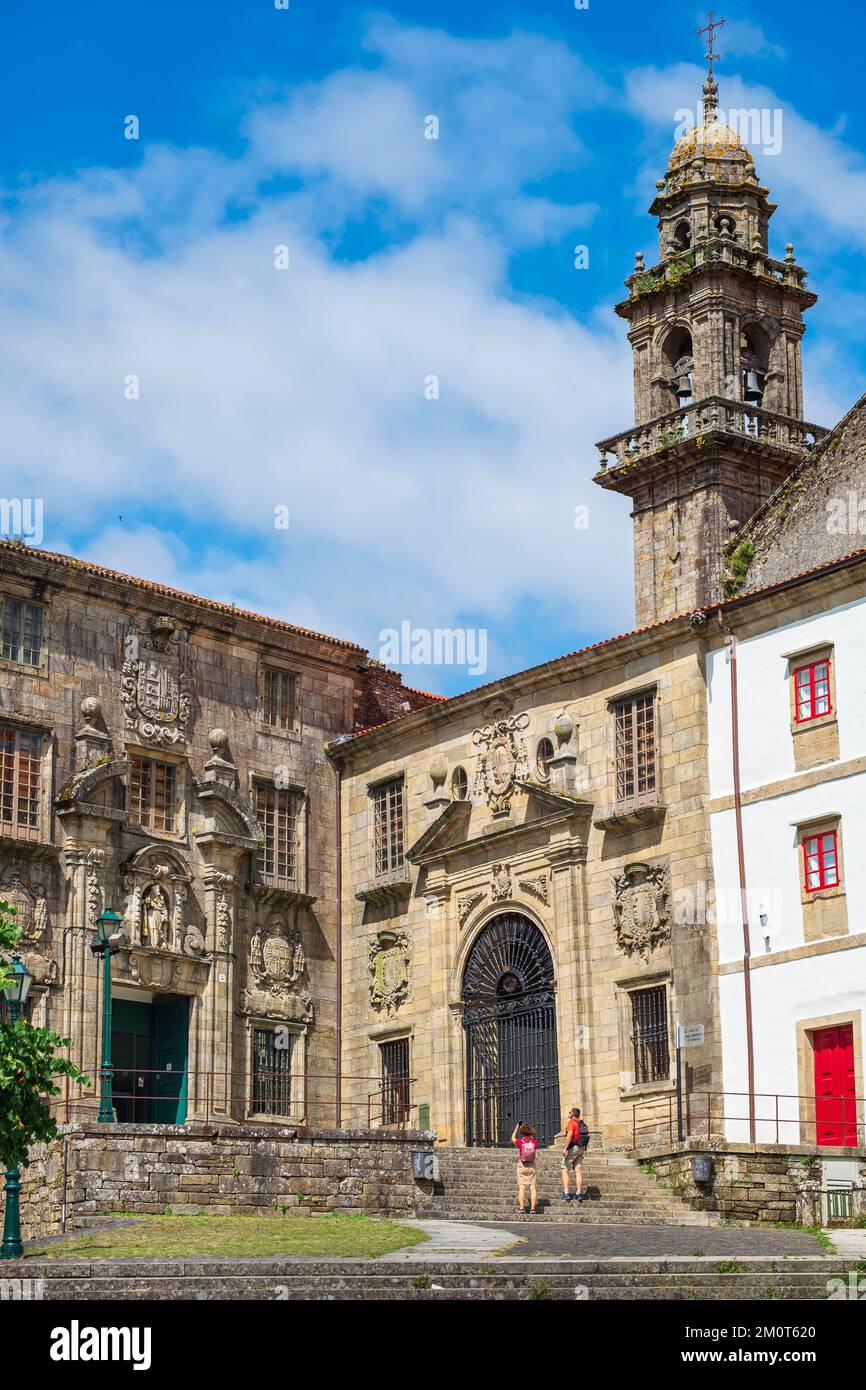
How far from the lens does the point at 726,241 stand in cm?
4381

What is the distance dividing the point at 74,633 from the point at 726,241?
634 inches

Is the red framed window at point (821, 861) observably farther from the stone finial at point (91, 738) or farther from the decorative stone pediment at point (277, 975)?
the stone finial at point (91, 738)

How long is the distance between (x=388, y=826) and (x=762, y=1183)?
1290 cm

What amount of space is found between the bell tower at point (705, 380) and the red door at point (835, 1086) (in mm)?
13269

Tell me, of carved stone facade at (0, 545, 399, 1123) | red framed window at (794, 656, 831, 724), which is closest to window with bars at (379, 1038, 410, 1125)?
carved stone facade at (0, 545, 399, 1123)

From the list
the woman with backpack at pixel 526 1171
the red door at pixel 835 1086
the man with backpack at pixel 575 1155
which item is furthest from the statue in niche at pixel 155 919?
the red door at pixel 835 1086

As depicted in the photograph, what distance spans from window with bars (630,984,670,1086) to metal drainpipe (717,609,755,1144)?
5.77 feet

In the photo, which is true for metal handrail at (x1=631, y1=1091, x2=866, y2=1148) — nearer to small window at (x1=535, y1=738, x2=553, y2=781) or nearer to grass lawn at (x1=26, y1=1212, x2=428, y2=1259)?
small window at (x1=535, y1=738, x2=553, y2=781)

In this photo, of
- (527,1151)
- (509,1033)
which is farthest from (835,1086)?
→ (509,1033)

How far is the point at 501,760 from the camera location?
120 feet

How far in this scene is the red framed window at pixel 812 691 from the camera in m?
31.3

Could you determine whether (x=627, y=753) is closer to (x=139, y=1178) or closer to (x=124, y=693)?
(x=124, y=693)

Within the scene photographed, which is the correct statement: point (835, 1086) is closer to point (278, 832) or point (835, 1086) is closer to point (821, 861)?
point (821, 861)
